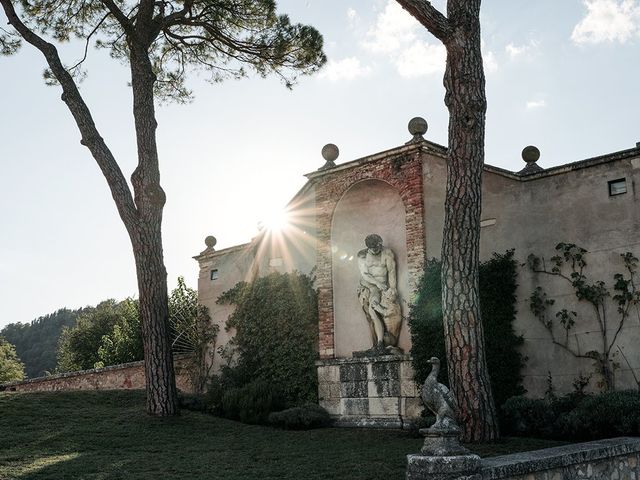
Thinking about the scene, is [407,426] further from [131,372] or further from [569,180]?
[131,372]

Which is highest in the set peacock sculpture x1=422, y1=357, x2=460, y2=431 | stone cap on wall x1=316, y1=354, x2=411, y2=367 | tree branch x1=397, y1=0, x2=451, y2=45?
tree branch x1=397, y1=0, x2=451, y2=45

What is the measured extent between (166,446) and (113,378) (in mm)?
8393

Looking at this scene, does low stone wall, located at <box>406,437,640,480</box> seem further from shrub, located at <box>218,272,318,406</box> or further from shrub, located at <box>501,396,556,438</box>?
shrub, located at <box>218,272,318,406</box>

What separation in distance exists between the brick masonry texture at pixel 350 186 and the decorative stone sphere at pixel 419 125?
0.36m

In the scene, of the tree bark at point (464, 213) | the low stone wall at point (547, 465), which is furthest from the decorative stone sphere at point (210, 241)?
the low stone wall at point (547, 465)

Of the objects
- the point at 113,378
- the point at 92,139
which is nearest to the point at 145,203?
the point at 92,139

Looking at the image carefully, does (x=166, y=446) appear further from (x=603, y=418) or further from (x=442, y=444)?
(x=603, y=418)

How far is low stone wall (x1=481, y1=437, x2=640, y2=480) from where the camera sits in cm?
528

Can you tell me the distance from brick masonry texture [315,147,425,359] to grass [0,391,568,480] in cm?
266

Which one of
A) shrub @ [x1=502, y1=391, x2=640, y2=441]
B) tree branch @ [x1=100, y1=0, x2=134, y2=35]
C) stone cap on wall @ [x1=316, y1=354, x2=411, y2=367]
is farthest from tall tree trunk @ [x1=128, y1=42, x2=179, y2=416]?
shrub @ [x1=502, y1=391, x2=640, y2=441]

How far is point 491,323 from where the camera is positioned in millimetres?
10906

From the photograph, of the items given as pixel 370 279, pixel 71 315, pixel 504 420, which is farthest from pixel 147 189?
pixel 71 315

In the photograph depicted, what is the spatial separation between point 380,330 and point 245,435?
3153 millimetres

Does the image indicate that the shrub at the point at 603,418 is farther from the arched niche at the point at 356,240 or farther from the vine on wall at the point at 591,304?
the arched niche at the point at 356,240
